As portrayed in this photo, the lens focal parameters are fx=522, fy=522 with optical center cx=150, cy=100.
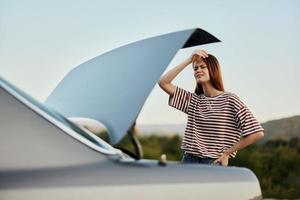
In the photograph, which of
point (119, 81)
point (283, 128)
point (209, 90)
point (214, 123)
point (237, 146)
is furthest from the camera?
point (283, 128)

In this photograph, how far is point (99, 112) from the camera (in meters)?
1.94

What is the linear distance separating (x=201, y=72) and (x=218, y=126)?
1.31 ft

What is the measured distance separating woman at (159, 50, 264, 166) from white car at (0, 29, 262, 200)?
116 centimetres

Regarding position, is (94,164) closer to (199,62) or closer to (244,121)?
(244,121)

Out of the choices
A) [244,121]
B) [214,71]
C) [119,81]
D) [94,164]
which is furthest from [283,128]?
[94,164]

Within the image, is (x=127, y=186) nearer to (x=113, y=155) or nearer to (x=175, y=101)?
(x=113, y=155)

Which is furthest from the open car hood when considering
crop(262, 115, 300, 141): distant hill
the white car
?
crop(262, 115, 300, 141): distant hill

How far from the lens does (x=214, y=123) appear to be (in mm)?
2988

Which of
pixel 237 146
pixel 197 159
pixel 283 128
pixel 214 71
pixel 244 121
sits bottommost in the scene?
pixel 283 128

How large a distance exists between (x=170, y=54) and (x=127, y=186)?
0.53 meters

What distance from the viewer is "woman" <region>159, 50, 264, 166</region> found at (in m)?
2.96

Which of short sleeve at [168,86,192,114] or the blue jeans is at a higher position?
short sleeve at [168,86,192,114]

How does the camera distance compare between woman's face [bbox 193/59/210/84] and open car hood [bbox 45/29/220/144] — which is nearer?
open car hood [bbox 45/29/220/144]

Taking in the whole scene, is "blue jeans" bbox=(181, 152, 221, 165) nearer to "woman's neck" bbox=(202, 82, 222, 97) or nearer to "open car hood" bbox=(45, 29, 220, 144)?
"woman's neck" bbox=(202, 82, 222, 97)
